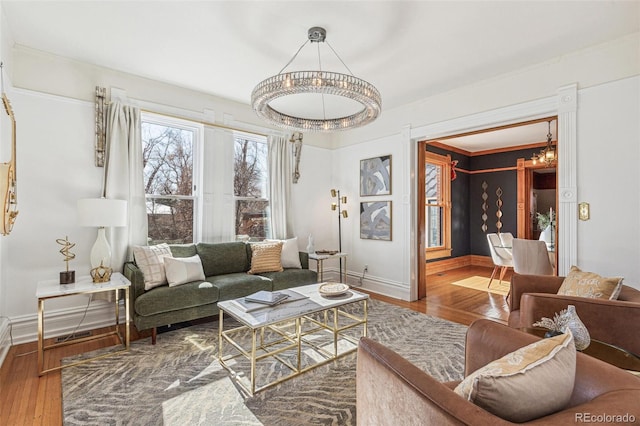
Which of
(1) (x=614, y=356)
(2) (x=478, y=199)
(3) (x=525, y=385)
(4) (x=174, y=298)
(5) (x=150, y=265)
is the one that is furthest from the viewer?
(2) (x=478, y=199)

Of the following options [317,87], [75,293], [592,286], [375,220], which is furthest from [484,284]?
[75,293]

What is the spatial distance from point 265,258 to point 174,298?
4.00ft

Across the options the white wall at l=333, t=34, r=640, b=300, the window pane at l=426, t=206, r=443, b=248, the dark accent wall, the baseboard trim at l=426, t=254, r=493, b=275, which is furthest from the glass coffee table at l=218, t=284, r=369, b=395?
the dark accent wall

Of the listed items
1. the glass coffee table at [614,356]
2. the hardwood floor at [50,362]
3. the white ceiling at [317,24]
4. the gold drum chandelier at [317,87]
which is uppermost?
the white ceiling at [317,24]

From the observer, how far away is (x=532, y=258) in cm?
382

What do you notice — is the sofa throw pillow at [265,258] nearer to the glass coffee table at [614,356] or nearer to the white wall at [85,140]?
the white wall at [85,140]

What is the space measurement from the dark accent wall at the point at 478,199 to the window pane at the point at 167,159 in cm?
509

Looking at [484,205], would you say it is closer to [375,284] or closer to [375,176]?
[375,176]

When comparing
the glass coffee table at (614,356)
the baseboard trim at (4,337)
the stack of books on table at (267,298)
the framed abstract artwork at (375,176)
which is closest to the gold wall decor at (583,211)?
the glass coffee table at (614,356)

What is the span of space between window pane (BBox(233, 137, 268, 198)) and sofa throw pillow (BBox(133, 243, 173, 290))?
153 cm

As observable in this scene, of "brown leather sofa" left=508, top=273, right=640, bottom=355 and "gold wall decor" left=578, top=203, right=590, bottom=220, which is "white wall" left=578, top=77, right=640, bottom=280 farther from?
"brown leather sofa" left=508, top=273, right=640, bottom=355

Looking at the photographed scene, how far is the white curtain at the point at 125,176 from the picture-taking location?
3.31 m

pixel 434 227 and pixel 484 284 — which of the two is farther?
pixel 434 227

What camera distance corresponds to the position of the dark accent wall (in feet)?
22.7
